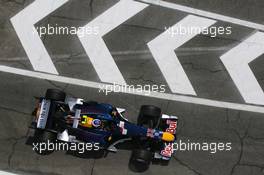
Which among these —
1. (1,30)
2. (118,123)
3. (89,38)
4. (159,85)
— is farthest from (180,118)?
(1,30)

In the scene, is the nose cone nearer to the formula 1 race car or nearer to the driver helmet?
the formula 1 race car

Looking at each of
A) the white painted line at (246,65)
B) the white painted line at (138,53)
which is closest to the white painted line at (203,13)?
the white painted line at (246,65)

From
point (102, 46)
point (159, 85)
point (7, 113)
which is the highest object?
point (102, 46)

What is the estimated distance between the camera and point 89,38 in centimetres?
1088

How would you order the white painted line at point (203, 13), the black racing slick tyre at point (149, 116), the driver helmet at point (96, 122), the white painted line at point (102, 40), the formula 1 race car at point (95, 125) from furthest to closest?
1. the white painted line at point (203, 13)
2. the white painted line at point (102, 40)
3. the black racing slick tyre at point (149, 116)
4. the formula 1 race car at point (95, 125)
5. the driver helmet at point (96, 122)

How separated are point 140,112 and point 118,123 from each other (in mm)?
796

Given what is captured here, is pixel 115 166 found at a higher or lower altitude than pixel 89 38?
lower

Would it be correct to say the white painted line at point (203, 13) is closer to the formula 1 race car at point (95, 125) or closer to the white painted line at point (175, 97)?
the white painted line at point (175, 97)

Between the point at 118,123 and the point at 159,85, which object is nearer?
the point at 118,123

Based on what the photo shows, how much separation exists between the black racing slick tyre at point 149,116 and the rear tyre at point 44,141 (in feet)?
7.44

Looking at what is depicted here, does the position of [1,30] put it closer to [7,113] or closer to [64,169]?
[7,113]

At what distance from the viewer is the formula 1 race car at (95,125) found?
9844 millimetres

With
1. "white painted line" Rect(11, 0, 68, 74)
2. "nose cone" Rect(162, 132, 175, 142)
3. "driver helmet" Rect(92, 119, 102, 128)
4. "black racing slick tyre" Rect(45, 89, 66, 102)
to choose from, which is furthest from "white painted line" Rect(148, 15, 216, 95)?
"white painted line" Rect(11, 0, 68, 74)

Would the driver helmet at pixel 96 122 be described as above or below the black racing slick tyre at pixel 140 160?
above
